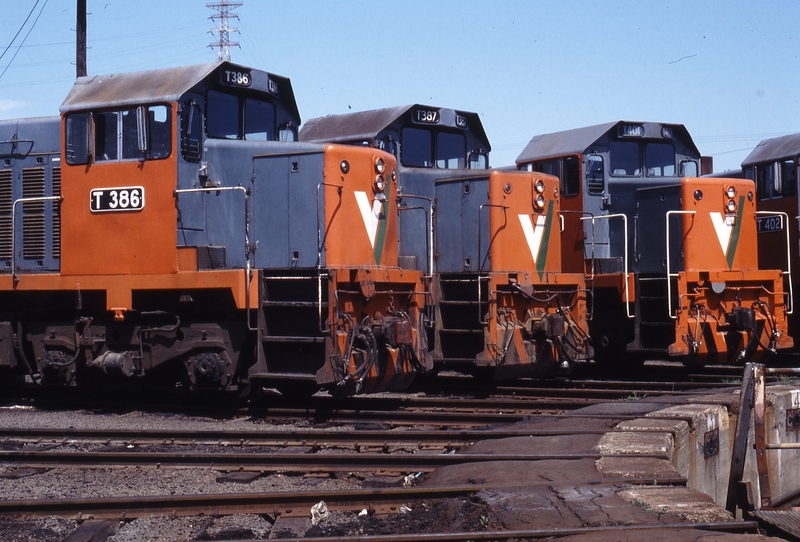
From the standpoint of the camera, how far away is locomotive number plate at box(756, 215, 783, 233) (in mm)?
14565

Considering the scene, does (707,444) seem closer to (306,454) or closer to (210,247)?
(306,454)

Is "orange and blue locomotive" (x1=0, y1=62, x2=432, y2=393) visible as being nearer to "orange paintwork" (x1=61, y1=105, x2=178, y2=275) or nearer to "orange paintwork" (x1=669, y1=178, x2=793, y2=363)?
"orange paintwork" (x1=61, y1=105, x2=178, y2=275)

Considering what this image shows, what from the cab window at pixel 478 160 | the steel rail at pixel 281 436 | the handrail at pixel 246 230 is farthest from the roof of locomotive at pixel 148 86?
the steel rail at pixel 281 436

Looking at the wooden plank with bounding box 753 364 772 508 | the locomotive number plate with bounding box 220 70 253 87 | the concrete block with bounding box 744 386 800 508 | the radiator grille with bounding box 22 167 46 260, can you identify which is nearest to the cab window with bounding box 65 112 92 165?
the radiator grille with bounding box 22 167 46 260

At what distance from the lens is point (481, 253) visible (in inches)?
430

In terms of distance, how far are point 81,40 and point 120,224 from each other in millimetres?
8849

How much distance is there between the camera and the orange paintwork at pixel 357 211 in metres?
8.93

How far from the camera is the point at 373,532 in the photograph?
4.77 metres

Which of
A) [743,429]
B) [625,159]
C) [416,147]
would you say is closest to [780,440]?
[743,429]

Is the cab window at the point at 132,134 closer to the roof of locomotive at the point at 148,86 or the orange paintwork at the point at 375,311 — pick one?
A: the roof of locomotive at the point at 148,86

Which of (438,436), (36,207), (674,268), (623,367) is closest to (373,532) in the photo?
(438,436)

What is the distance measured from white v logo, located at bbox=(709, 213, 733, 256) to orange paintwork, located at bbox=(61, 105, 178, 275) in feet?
23.2

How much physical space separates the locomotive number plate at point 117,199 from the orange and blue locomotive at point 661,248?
575 centimetres

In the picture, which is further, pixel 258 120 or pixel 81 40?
pixel 81 40
